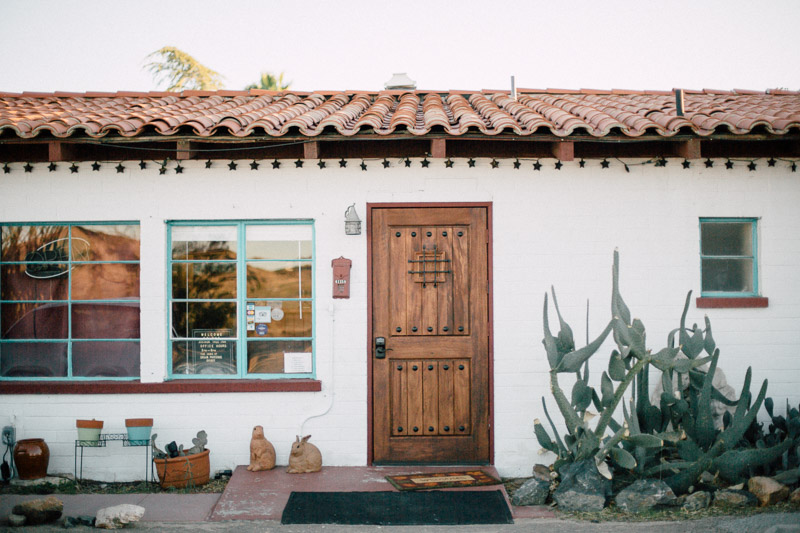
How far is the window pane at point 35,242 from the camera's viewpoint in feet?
22.2

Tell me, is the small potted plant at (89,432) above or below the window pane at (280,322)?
below

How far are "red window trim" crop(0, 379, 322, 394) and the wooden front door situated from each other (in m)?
0.77

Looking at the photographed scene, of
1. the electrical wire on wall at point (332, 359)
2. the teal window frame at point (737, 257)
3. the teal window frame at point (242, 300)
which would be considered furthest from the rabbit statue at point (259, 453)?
the teal window frame at point (737, 257)

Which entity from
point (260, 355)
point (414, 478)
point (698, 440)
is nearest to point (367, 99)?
point (260, 355)

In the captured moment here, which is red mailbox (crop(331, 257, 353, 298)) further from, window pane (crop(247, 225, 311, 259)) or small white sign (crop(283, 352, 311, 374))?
small white sign (crop(283, 352, 311, 374))

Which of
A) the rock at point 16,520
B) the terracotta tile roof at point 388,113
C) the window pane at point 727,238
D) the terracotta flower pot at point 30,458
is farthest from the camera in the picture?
the window pane at point 727,238

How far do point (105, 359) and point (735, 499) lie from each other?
5.84m

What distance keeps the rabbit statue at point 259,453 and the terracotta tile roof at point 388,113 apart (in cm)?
278

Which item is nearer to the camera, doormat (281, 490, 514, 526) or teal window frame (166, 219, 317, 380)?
doormat (281, 490, 514, 526)

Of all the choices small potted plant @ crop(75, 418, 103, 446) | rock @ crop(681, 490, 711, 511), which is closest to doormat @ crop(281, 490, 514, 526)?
rock @ crop(681, 490, 711, 511)

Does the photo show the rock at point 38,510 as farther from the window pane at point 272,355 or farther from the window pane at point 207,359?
the window pane at point 272,355

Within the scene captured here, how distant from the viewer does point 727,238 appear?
22.2ft

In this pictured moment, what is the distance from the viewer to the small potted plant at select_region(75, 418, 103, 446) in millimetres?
6375

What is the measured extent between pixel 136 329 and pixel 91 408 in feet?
2.80
